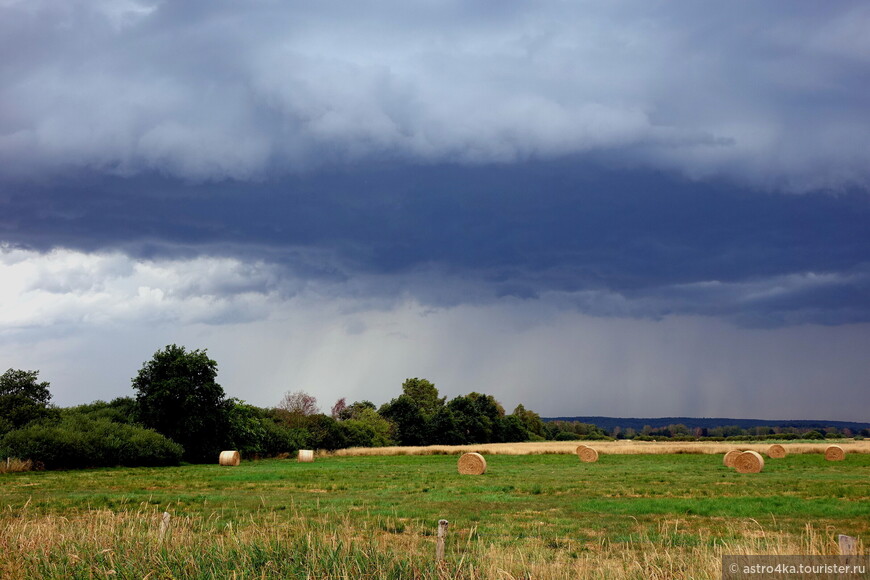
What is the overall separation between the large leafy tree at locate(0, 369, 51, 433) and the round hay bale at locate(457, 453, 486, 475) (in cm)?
3116

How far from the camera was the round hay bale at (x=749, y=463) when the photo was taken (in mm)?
37281

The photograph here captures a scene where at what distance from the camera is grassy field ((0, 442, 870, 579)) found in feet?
32.9

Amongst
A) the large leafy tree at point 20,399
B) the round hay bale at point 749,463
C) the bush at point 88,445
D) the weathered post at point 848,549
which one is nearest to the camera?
the weathered post at point 848,549

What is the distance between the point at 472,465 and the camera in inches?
1497

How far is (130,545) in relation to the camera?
11.0 metres

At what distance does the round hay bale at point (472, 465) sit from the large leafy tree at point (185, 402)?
27.1 m

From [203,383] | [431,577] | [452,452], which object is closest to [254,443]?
[203,383]

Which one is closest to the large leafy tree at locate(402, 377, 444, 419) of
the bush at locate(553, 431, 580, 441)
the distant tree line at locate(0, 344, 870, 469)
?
the bush at locate(553, 431, 580, 441)

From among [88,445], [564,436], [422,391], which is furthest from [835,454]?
[564,436]

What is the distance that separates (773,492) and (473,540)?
53.1ft

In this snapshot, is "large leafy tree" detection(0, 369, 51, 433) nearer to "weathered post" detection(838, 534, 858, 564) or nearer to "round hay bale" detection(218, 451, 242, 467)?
"round hay bale" detection(218, 451, 242, 467)

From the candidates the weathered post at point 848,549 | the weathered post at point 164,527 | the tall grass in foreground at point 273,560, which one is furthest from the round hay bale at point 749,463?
the weathered post at point 164,527

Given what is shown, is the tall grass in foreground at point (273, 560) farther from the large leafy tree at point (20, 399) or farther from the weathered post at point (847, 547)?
the large leafy tree at point (20, 399)

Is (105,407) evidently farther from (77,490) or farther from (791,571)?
(791,571)
